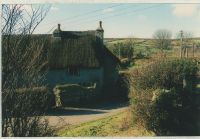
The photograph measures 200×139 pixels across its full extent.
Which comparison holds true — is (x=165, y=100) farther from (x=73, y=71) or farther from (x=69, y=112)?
(x=73, y=71)

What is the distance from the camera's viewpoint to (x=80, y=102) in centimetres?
2539

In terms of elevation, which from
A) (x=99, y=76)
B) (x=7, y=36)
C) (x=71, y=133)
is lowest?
(x=71, y=133)

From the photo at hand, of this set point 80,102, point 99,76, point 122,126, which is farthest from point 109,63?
point 122,126

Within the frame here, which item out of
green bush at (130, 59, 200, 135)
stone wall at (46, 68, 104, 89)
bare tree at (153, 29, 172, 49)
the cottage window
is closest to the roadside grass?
green bush at (130, 59, 200, 135)

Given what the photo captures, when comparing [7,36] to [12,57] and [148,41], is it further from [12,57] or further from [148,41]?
[148,41]

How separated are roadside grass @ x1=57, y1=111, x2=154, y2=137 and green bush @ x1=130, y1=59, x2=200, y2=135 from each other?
0.56m

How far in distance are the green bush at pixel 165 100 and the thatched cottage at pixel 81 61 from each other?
1262 cm

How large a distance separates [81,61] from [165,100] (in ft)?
53.5

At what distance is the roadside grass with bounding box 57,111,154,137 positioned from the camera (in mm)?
15965

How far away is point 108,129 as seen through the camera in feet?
55.6

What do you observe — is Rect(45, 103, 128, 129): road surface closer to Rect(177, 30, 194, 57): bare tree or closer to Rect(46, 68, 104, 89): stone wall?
Rect(46, 68, 104, 89): stone wall

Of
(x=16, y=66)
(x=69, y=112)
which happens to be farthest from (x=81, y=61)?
(x=16, y=66)

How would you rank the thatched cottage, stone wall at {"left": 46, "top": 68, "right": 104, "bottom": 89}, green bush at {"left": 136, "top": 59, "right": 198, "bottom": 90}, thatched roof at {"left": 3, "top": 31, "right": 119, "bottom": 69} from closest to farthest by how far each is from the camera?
1. green bush at {"left": 136, "top": 59, "right": 198, "bottom": 90}
2. stone wall at {"left": 46, "top": 68, "right": 104, "bottom": 89}
3. the thatched cottage
4. thatched roof at {"left": 3, "top": 31, "right": 119, "bottom": 69}

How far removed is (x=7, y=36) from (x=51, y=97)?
16.2 m
